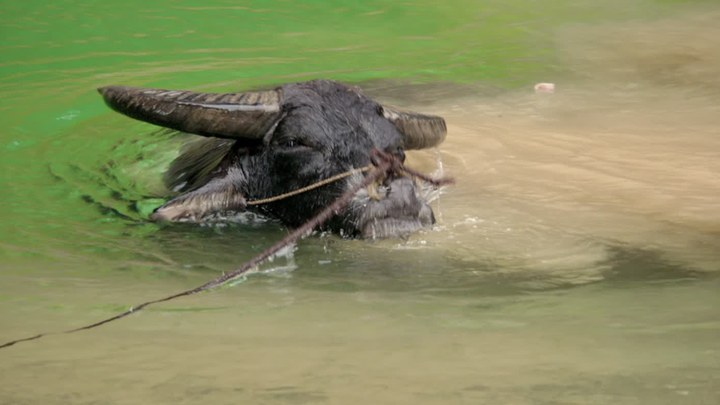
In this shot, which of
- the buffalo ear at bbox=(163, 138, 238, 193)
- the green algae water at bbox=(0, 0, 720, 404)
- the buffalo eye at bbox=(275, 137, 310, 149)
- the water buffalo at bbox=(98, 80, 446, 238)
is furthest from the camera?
the buffalo ear at bbox=(163, 138, 238, 193)

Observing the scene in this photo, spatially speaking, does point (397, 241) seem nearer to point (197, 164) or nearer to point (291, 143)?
point (291, 143)

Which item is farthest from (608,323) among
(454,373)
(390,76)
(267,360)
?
(390,76)

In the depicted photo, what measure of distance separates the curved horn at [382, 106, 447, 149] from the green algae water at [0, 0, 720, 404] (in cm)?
31

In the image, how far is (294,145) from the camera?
5.75 meters

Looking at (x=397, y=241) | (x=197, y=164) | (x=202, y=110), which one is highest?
(x=202, y=110)

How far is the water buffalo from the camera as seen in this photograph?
5.39 metres

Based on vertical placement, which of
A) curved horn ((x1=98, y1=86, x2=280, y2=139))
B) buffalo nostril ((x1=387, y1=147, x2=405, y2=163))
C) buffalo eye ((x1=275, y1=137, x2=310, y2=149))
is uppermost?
curved horn ((x1=98, y1=86, x2=280, y2=139))

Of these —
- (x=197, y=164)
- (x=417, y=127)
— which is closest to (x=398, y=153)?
(x=417, y=127)

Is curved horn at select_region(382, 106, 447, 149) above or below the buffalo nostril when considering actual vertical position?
above

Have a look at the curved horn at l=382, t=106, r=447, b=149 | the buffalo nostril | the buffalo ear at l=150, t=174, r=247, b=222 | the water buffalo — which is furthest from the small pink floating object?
the buffalo ear at l=150, t=174, r=247, b=222

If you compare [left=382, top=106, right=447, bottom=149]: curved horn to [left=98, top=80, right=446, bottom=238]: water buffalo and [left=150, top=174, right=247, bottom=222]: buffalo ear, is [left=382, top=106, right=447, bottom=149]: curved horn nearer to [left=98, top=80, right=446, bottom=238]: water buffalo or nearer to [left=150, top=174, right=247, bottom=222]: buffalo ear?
[left=98, top=80, right=446, bottom=238]: water buffalo

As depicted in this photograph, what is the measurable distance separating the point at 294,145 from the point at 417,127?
0.70m

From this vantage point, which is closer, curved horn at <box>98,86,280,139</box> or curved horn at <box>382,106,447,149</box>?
curved horn at <box>98,86,280,139</box>

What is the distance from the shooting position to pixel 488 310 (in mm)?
4020
